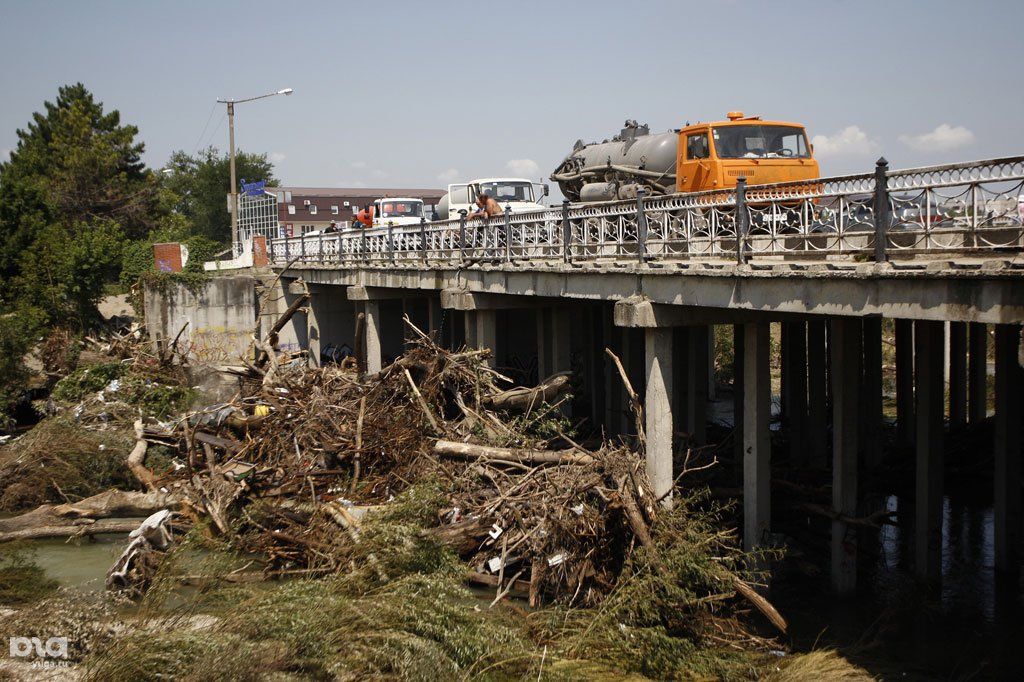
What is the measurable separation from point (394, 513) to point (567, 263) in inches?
173

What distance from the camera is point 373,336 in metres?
23.0

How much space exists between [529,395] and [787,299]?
648 centimetres

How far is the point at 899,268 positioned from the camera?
8266mm

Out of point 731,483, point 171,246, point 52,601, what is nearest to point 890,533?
point 731,483

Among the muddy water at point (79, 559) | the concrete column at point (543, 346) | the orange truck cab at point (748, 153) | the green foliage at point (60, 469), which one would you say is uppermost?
the orange truck cab at point (748, 153)

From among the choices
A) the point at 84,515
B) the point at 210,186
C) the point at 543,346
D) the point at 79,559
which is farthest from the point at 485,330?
the point at 210,186

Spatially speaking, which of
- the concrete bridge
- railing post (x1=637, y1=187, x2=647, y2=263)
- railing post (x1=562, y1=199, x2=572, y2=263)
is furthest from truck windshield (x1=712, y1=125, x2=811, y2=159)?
railing post (x1=637, y1=187, x2=647, y2=263)

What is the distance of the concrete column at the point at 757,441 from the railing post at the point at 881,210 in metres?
2.99

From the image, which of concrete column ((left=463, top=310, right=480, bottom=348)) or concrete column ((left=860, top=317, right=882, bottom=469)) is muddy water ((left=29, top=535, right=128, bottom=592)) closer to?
concrete column ((left=463, top=310, right=480, bottom=348))

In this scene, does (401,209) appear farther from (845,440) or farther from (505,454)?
(845,440)

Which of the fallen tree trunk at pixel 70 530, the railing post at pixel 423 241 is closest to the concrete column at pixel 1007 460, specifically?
the railing post at pixel 423 241

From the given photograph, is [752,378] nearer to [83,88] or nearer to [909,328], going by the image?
[909,328]

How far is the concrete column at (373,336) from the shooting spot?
74.9 ft

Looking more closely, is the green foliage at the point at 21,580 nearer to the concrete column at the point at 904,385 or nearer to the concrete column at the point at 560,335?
the concrete column at the point at 560,335
